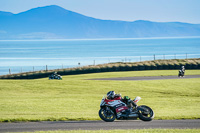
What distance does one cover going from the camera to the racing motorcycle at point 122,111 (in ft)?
54.9

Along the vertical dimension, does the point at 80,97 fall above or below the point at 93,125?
above

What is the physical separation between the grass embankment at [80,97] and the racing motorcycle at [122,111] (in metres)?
1.39

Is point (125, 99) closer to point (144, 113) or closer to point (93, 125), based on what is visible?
point (144, 113)

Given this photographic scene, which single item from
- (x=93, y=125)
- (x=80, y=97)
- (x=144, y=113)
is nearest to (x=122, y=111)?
(x=144, y=113)

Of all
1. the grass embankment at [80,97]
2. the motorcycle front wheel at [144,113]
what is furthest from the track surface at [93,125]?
the grass embankment at [80,97]

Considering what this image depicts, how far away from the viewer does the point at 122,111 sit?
16.8 m

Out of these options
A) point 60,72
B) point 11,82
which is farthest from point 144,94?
point 60,72

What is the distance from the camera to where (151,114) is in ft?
55.2

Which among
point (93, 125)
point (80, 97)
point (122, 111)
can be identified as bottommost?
point (93, 125)

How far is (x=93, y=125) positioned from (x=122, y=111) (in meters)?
1.57

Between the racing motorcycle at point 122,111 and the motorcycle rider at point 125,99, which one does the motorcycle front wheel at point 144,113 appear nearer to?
the racing motorcycle at point 122,111

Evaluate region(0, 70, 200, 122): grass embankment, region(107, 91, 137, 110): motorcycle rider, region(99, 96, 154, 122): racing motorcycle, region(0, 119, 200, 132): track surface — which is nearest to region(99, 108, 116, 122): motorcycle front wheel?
region(99, 96, 154, 122): racing motorcycle

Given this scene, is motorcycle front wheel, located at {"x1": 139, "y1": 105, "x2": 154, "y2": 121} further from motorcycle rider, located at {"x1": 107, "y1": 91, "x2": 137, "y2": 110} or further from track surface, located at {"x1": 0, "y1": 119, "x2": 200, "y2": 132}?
motorcycle rider, located at {"x1": 107, "y1": 91, "x2": 137, "y2": 110}

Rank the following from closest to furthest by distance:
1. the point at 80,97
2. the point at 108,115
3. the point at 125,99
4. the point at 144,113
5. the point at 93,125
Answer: the point at 93,125
the point at 144,113
the point at 125,99
the point at 108,115
the point at 80,97
